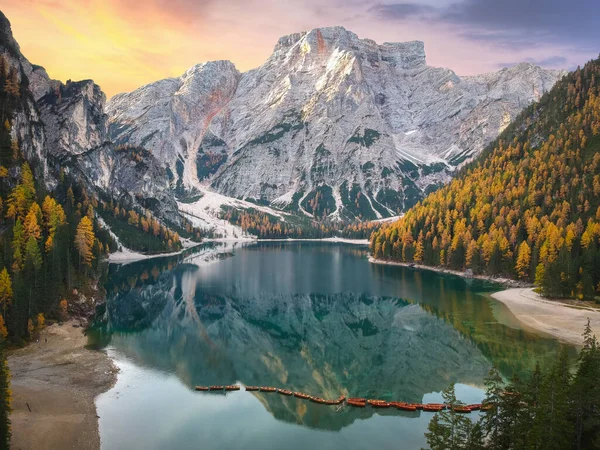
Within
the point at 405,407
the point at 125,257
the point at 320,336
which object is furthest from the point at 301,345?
the point at 125,257

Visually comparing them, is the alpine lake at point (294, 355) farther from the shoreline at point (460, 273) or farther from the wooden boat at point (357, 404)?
the shoreline at point (460, 273)

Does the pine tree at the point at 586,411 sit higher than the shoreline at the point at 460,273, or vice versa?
the pine tree at the point at 586,411

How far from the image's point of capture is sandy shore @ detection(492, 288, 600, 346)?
245ft

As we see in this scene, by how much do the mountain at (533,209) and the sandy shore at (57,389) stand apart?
9289 cm

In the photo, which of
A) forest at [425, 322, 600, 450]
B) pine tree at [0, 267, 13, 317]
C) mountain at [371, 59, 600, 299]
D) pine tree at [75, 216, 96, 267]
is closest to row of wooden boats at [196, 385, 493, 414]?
forest at [425, 322, 600, 450]

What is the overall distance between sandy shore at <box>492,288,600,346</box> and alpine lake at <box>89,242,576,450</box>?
326 centimetres

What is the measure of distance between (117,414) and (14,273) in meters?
36.5

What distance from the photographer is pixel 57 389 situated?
5150cm

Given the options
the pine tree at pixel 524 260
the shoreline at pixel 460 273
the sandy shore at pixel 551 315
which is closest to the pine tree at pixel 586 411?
the sandy shore at pixel 551 315

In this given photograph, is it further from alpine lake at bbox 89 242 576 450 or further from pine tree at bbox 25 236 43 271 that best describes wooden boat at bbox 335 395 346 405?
pine tree at bbox 25 236 43 271

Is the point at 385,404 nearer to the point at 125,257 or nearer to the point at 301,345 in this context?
the point at 301,345

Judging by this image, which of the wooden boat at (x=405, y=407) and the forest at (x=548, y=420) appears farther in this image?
the wooden boat at (x=405, y=407)

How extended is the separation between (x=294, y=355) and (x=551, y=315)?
52385 millimetres

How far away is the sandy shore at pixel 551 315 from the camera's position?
245 ft
